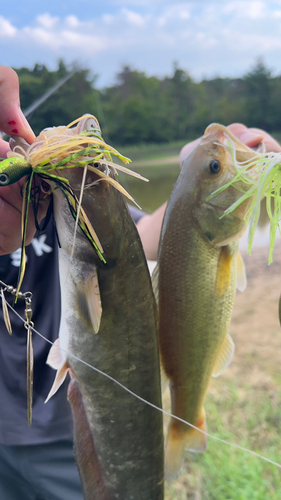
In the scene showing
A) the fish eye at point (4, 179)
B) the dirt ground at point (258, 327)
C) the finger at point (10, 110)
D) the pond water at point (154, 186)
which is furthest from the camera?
the pond water at point (154, 186)

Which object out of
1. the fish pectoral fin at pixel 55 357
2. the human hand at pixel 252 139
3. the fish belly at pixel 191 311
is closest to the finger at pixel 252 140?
the human hand at pixel 252 139

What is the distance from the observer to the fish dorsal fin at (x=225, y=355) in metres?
1.45

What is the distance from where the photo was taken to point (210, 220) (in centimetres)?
128

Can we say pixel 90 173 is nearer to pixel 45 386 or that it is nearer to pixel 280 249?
pixel 45 386

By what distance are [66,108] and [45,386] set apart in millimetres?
1763

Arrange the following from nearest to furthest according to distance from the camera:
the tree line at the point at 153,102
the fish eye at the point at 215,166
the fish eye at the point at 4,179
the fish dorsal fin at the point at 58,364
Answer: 1. the fish eye at the point at 4,179
2. the fish dorsal fin at the point at 58,364
3. the fish eye at the point at 215,166
4. the tree line at the point at 153,102

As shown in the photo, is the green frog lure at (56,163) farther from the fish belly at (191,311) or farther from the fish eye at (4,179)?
the fish belly at (191,311)

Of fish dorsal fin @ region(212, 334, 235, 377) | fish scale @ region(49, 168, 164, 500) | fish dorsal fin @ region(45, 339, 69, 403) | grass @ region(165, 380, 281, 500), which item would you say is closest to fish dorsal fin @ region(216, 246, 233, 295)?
fish dorsal fin @ region(212, 334, 235, 377)

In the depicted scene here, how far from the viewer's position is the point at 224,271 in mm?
1310

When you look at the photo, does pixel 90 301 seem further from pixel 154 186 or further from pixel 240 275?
pixel 154 186

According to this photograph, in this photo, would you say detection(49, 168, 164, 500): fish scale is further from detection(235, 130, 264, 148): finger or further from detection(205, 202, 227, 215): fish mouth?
detection(235, 130, 264, 148): finger

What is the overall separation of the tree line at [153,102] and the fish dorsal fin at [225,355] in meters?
1.27

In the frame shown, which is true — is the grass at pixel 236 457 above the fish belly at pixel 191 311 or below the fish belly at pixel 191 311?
below

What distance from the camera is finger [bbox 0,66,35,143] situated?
899 millimetres
